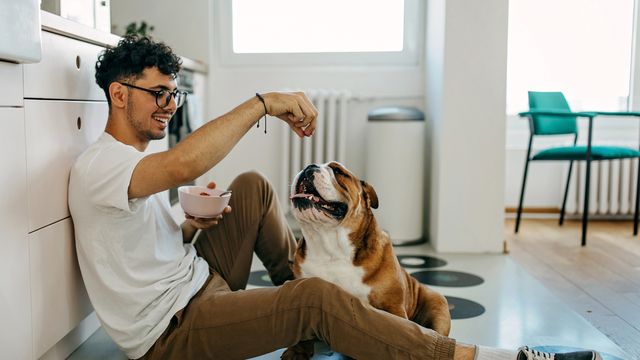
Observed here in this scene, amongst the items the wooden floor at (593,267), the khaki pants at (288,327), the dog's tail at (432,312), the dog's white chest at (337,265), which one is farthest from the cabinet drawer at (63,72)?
the wooden floor at (593,267)

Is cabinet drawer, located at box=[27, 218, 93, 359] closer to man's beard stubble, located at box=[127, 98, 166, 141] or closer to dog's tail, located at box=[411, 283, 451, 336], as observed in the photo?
man's beard stubble, located at box=[127, 98, 166, 141]

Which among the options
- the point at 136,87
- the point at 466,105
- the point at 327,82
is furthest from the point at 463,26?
the point at 136,87

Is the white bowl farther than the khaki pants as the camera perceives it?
Yes

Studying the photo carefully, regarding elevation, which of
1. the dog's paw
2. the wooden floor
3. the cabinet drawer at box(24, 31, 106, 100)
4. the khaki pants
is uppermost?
the cabinet drawer at box(24, 31, 106, 100)

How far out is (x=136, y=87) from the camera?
1.64 meters

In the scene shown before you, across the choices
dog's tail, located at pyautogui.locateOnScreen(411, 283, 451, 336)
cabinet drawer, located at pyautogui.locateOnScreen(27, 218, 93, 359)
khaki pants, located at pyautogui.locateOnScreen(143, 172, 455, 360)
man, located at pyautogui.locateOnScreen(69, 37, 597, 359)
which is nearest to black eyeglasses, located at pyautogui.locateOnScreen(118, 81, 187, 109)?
man, located at pyautogui.locateOnScreen(69, 37, 597, 359)

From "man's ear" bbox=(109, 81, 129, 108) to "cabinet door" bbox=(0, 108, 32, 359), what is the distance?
0.81ft

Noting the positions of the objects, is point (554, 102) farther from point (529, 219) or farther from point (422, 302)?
point (422, 302)

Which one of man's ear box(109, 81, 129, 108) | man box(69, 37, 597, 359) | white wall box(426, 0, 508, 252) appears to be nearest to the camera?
man box(69, 37, 597, 359)

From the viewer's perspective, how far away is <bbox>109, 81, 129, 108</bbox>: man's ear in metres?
1.64

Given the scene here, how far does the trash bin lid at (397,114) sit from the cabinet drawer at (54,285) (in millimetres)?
2082

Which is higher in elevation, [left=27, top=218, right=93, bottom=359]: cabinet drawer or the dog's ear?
the dog's ear

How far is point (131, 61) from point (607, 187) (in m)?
3.45

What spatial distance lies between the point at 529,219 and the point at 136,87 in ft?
10.8
